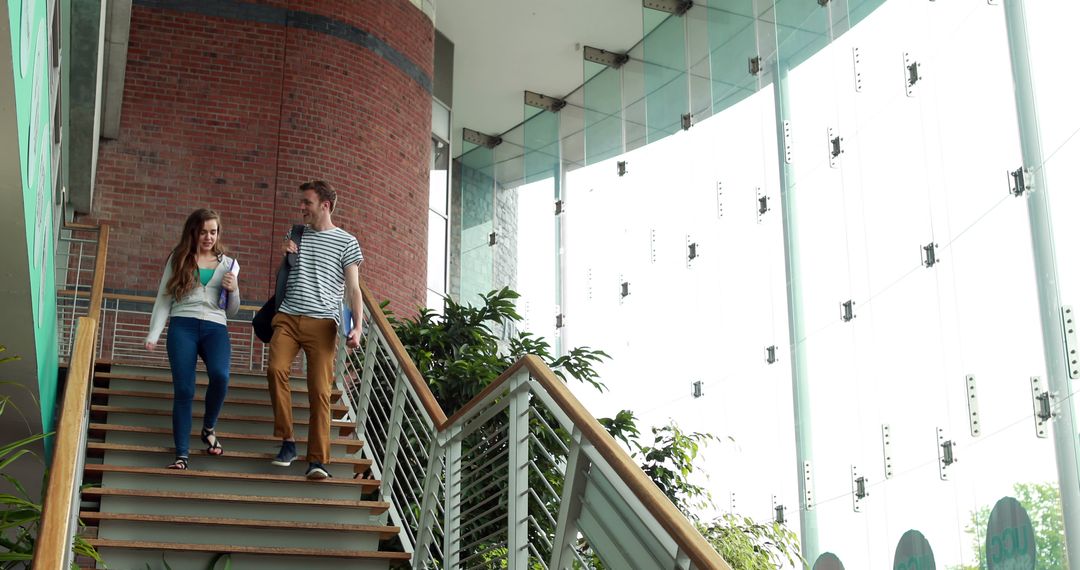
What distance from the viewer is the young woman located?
20.2ft

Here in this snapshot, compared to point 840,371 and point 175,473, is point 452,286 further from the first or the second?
point 175,473

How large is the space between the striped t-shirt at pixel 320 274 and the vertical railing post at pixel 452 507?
151cm

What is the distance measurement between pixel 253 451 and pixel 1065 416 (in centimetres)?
461

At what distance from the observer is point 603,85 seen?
1549 cm

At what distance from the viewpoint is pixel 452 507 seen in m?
5.01

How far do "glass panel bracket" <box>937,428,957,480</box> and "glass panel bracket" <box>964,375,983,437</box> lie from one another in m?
0.24

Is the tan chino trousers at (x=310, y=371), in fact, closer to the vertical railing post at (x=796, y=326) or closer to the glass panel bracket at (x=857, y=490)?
the glass panel bracket at (x=857, y=490)

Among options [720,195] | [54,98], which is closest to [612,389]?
[720,195]

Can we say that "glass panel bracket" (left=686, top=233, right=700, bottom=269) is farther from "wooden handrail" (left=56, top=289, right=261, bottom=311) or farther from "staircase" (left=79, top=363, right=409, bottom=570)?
"staircase" (left=79, top=363, right=409, bottom=570)

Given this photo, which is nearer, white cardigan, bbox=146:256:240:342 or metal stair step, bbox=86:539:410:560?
metal stair step, bbox=86:539:410:560

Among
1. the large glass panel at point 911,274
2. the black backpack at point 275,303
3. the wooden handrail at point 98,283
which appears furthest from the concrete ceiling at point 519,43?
the black backpack at point 275,303

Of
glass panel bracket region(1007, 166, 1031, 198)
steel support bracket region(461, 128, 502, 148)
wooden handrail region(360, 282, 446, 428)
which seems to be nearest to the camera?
wooden handrail region(360, 282, 446, 428)

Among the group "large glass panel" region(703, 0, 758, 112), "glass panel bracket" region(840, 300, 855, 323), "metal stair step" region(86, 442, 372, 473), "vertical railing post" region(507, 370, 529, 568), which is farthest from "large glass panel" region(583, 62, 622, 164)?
"vertical railing post" region(507, 370, 529, 568)

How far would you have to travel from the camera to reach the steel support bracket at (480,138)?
18.2 metres
